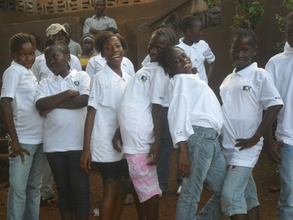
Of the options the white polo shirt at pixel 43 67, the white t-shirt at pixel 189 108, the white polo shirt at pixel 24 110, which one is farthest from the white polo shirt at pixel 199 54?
the white polo shirt at pixel 24 110

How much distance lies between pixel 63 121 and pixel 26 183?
719 millimetres

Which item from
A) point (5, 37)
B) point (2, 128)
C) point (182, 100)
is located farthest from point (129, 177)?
point (5, 37)

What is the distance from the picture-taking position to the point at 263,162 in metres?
6.38

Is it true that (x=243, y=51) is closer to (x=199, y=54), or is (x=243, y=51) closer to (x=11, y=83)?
(x=11, y=83)

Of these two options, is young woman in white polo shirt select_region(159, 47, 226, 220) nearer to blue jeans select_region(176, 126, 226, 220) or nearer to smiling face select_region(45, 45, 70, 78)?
blue jeans select_region(176, 126, 226, 220)

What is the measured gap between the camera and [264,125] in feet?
11.3

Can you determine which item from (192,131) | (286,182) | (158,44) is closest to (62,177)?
(192,131)

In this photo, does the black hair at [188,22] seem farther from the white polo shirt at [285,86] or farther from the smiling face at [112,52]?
the white polo shirt at [285,86]

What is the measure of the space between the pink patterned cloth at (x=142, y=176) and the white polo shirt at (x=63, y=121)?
57 centimetres

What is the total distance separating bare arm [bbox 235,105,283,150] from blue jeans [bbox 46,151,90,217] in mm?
1483

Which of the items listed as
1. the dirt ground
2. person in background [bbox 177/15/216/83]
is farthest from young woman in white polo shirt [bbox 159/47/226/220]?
person in background [bbox 177/15/216/83]

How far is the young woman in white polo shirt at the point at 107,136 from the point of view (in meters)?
3.84

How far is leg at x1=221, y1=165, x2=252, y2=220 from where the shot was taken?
3482mm

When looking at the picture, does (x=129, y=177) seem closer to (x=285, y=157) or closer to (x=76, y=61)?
(x=285, y=157)
